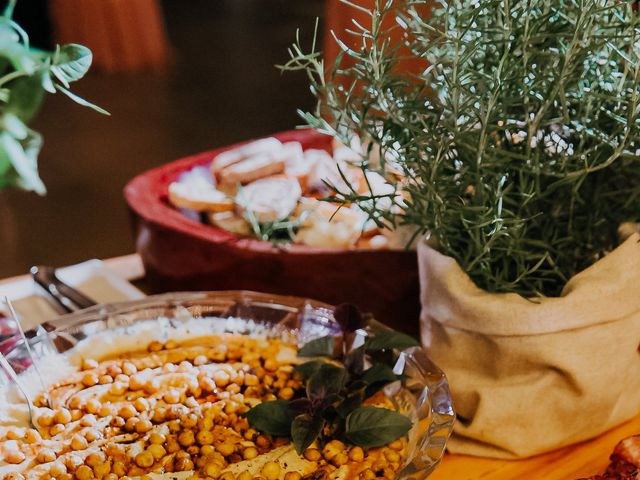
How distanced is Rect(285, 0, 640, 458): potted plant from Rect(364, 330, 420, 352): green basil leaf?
0.09 feet

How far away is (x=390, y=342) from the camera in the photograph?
60 cm

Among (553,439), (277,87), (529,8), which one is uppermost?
(529,8)

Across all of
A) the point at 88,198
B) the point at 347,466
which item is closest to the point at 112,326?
the point at 347,466

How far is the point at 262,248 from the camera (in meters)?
0.75

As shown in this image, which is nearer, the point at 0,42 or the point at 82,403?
the point at 0,42

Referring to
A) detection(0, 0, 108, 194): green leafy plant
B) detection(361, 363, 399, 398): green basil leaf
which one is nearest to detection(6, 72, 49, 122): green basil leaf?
detection(0, 0, 108, 194): green leafy plant

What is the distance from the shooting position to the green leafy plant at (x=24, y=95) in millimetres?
323

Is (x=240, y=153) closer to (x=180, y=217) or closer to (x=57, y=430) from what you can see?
(x=180, y=217)

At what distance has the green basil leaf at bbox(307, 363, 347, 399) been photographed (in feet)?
1.83

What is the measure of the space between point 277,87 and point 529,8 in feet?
11.3

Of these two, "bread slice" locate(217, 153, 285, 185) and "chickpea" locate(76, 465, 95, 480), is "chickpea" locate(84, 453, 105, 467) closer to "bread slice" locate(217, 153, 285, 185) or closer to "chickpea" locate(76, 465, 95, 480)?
"chickpea" locate(76, 465, 95, 480)

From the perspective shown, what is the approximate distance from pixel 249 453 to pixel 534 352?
0.71ft

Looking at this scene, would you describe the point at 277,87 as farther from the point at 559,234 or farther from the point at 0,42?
the point at 0,42

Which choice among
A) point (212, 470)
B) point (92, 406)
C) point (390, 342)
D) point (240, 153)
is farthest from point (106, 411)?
point (240, 153)
